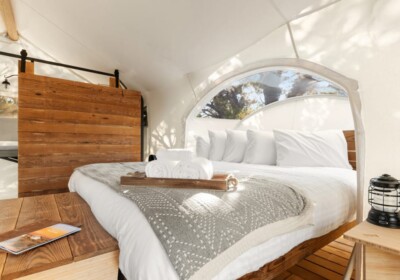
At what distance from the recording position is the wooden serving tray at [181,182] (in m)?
1.09

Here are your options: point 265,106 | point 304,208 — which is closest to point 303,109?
point 265,106

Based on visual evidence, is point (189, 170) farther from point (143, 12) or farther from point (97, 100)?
point (97, 100)

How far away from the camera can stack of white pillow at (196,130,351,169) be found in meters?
1.94

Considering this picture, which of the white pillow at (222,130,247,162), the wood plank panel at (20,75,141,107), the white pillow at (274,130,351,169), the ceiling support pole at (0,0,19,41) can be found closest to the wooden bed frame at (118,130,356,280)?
the white pillow at (274,130,351,169)

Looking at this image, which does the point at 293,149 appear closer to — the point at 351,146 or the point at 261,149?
the point at 261,149

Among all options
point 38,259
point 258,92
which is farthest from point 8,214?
point 258,92

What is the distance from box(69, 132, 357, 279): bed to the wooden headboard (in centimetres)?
52

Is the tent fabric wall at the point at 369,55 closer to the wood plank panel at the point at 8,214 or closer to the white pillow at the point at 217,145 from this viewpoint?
the white pillow at the point at 217,145

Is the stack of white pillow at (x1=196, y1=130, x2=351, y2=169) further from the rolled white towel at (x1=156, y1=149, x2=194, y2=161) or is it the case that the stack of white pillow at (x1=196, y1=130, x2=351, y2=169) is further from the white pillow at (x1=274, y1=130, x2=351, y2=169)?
the rolled white towel at (x1=156, y1=149, x2=194, y2=161)

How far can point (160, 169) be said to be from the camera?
1199 mm

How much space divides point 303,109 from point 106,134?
107 inches

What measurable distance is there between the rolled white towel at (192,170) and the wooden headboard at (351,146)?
1653 millimetres

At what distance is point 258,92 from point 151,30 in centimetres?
178

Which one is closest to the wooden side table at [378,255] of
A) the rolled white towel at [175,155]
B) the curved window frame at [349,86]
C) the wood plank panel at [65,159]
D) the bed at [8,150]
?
the curved window frame at [349,86]
